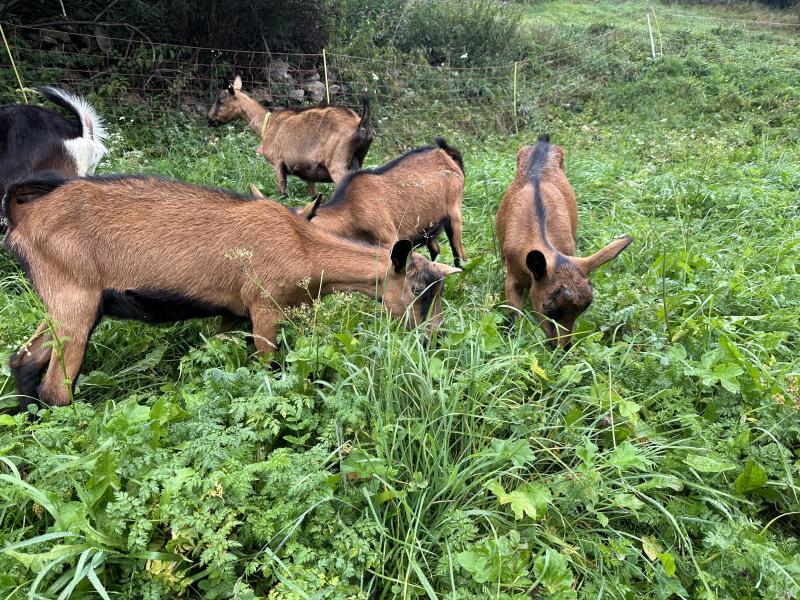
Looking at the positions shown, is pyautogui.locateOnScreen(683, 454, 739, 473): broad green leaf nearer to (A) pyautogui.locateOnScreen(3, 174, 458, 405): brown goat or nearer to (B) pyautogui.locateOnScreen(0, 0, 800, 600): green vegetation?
(B) pyautogui.locateOnScreen(0, 0, 800, 600): green vegetation

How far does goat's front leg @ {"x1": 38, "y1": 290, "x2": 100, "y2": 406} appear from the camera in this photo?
2.84 m

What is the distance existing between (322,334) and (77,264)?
1.39 m

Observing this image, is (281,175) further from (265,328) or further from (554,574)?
(554,574)

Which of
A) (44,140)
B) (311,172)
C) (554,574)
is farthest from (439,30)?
(554,574)

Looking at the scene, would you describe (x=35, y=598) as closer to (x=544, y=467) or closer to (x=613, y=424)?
(x=544, y=467)

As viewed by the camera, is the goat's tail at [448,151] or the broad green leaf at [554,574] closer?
the broad green leaf at [554,574]

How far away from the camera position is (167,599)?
1889 mm

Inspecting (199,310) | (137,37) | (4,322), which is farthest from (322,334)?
(137,37)

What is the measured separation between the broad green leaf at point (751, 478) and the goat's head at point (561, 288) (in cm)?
119

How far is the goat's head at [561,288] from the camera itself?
3426 millimetres

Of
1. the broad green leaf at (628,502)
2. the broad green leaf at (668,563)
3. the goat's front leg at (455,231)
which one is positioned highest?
the broad green leaf at (628,502)

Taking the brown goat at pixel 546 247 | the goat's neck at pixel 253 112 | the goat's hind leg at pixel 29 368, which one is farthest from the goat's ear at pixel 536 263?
the goat's neck at pixel 253 112

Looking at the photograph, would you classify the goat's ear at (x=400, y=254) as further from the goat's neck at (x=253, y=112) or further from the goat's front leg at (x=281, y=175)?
the goat's neck at (x=253, y=112)

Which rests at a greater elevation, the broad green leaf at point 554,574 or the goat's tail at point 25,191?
the goat's tail at point 25,191
